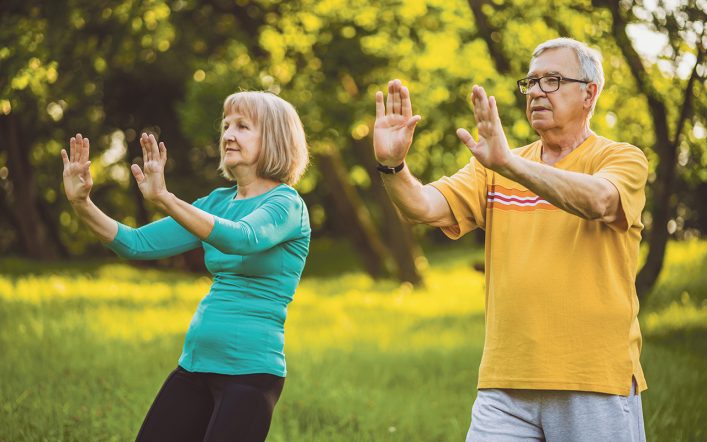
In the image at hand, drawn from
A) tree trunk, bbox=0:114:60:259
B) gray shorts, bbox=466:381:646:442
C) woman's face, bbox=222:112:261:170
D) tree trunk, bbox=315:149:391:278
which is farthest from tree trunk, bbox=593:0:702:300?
tree trunk, bbox=0:114:60:259

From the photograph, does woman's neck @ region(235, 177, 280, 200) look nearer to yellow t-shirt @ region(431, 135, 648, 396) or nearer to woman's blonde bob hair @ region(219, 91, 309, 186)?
woman's blonde bob hair @ region(219, 91, 309, 186)

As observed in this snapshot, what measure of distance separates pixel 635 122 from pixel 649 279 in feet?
6.78

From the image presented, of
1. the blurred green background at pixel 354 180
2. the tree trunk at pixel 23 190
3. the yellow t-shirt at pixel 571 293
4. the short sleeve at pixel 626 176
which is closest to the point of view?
the short sleeve at pixel 626 176

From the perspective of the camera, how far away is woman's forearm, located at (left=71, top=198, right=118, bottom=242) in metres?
3.76

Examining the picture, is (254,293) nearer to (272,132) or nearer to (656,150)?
(272,132)

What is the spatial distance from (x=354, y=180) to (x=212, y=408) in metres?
17.4

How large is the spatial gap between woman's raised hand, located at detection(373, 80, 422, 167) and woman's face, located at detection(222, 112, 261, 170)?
2.08ft

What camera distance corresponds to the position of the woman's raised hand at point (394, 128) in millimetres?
3322

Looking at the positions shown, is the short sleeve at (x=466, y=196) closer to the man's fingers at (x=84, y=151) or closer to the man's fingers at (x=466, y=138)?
the man's fingers at (x=466, y=138)

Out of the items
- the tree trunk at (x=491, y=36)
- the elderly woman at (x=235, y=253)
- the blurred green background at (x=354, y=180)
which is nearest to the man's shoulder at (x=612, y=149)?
the elderly woman at (x=235, y=253)

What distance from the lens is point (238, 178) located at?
384 centimetres

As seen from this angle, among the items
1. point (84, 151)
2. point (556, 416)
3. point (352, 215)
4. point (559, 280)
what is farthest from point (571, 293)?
point (352, 215)

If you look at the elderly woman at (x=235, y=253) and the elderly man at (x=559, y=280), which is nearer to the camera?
the elderly man at (x=559, y=280)

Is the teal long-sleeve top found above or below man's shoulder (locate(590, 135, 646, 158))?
below
